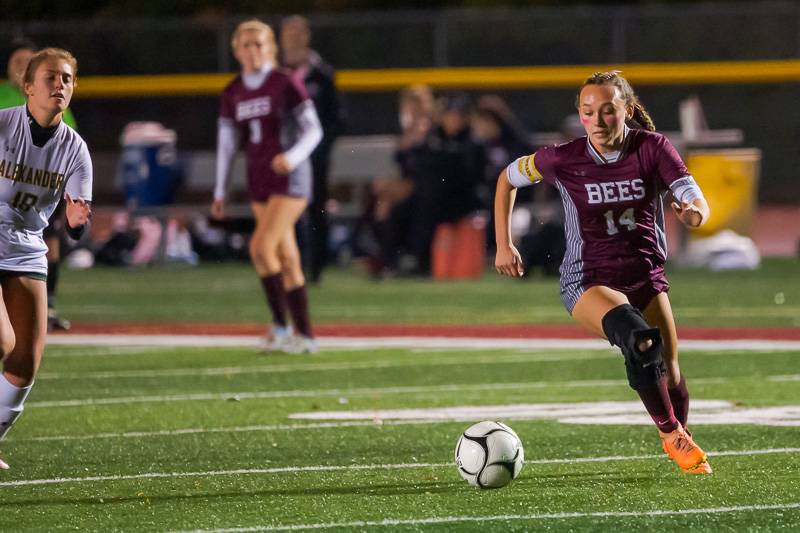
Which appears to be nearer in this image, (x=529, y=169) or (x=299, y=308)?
(x=529, y=169)

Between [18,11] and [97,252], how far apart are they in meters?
10.8

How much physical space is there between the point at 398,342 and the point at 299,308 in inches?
53.6

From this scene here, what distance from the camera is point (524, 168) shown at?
7.23 m

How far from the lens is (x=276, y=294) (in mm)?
11516

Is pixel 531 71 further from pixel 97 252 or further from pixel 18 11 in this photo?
pixel 18 11

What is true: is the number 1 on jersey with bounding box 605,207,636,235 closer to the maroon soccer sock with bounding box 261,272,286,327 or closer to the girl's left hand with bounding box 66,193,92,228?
the girl's left hand with bounding box 66,193,92,228

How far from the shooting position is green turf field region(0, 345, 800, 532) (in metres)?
5.81

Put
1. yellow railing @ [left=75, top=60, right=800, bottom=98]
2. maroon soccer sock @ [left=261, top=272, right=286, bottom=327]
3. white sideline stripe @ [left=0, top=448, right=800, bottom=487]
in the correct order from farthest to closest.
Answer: yellow railing @ [left=75, top=60, right=800, bottom=98] → maroon soccer sock @ [left=261, top=272, right=286, bottom=327] → white sideline stripe @ [left=0, top=448, right=800, bottom=487]

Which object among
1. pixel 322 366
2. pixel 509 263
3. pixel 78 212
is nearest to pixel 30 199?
pixel 78 212

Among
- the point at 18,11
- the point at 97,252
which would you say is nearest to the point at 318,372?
the point at 97,252

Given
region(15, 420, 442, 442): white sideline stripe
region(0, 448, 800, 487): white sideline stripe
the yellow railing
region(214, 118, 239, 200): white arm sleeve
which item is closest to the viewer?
region(0, 448, 800, 487): white sideline stripe

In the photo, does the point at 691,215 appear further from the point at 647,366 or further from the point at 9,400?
the point at 9,400

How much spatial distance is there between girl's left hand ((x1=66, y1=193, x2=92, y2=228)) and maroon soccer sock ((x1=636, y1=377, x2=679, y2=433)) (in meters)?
2.36

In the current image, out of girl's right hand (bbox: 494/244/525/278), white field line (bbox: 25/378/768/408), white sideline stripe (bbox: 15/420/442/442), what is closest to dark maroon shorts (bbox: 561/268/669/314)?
girl's right hand (bbox: 494/244/525/278)
